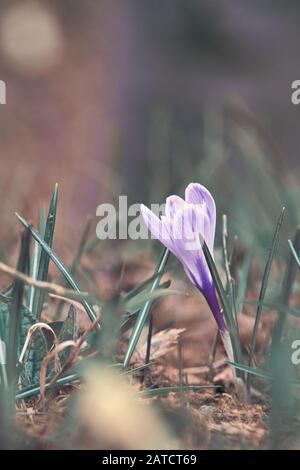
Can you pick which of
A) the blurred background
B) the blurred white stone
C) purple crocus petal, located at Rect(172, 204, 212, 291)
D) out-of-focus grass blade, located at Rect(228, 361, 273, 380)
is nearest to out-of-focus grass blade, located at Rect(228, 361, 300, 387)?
out-of-focus grass blade, located at Rect(228, 361, 273, 380)

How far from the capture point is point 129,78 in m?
2.56

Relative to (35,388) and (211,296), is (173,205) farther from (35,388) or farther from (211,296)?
(35,388)

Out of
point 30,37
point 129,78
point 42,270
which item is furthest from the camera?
point 129,78

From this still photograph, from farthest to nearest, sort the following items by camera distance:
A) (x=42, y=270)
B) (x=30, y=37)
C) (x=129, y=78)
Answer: (x=129, y=78) → (x=30, y=37) → (x=42, y=270)

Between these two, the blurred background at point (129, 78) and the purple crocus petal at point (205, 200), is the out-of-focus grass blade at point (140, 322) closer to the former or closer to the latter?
the purple crocus petal at point (205, 200)

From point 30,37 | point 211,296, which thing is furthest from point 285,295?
point 30,37

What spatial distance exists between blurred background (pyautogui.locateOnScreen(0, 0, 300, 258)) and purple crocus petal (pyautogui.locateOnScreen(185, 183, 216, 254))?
1.47 metres

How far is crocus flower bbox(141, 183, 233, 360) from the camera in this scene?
67cm

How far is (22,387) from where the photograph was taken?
686 millimetres

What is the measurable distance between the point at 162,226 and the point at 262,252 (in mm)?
595

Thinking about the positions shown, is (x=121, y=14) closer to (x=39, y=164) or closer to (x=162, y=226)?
(x=39, y=164)

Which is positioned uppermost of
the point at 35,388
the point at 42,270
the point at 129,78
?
the point at 129,78

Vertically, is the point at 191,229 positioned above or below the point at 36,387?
above

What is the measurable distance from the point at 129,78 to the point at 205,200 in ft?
6.33
